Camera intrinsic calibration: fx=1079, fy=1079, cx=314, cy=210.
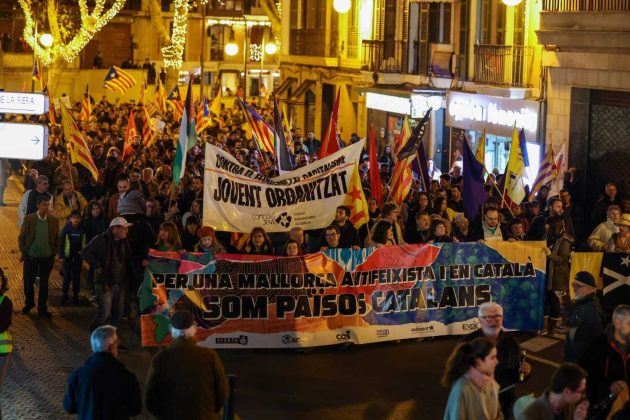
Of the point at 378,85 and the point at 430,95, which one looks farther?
the point at 378,85

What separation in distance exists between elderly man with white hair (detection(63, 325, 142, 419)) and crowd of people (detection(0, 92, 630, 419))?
0.01 metres

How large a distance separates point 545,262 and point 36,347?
20.7 ft

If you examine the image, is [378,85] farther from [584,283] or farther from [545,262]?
[584,283]

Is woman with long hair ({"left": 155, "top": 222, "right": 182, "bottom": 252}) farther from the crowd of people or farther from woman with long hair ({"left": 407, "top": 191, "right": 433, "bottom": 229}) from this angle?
woman with long hair ({"left": 407, "top": 191, "right": 433, "bottom": 229})

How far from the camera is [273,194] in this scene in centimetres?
1412

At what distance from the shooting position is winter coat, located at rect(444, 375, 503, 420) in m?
6.57

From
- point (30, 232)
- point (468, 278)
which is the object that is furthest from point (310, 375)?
point (30, 232)

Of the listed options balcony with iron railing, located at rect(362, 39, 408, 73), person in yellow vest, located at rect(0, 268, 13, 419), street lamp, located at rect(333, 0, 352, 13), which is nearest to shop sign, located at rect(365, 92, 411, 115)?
balcony with iron railing, located at rect(362, 39, 408, 73)

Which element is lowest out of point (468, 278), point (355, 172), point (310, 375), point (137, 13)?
point (310, 375)

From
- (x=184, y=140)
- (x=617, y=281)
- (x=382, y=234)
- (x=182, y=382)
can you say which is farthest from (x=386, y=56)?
(x=182, y=382)

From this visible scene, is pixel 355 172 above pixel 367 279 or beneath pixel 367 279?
above

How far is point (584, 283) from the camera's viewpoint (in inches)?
353

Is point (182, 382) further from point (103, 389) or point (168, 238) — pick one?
point (168, 238)

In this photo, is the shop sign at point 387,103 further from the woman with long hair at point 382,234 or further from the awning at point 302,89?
the woman with long hair at point 382,234
